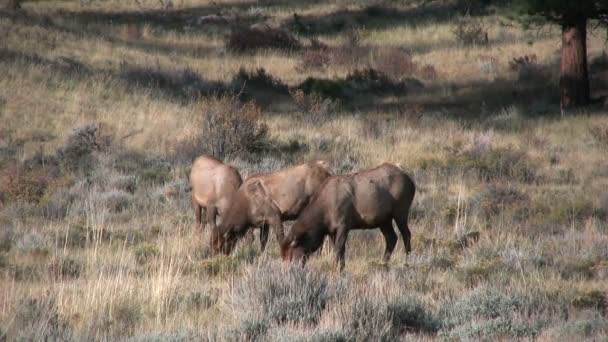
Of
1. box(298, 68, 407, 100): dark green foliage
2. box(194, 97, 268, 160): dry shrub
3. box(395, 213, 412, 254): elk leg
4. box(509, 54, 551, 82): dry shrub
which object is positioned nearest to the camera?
box(395, 213, 412, 254): elk leg

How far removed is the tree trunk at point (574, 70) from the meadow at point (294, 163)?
46 cm

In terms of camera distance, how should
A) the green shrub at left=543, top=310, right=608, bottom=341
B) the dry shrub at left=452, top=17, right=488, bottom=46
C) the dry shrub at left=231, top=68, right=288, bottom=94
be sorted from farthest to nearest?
the dry shrub at left=452, top=17, right=488, bottom=46 < the dry shrub at left=231, top=68, right=288, bottom=94 < the green shrub at left=543, top=310, right=608, bottom=341

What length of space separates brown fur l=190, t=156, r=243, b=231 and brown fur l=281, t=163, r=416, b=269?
1.97 m

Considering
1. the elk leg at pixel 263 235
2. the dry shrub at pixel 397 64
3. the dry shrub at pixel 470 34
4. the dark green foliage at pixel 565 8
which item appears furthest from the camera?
the dry shrub at pixel 470 34

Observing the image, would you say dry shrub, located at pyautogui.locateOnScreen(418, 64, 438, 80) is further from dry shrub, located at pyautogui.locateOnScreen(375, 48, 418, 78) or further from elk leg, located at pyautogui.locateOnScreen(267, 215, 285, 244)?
elk leg, located at pyautogui.locateOnScreen(267, 215, 285, 244)

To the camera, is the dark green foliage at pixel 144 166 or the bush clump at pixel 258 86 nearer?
the dark green foliage at pixel 144 166

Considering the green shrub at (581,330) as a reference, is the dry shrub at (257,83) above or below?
below

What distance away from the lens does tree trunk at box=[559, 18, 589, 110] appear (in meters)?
22.8

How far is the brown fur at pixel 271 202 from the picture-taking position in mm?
10875

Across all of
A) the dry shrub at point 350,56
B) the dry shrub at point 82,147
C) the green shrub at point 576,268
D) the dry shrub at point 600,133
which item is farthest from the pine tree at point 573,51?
the green shrub at point 576,268

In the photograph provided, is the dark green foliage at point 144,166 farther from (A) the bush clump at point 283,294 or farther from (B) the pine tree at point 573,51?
(B) the pine tree at point 573,51

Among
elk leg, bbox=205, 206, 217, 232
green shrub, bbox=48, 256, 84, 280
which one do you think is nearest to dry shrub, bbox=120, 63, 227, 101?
elk leg, bbox=205, 206, 217, 232

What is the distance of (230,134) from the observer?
1802cm

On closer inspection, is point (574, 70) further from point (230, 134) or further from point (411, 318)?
point (411, 318)
